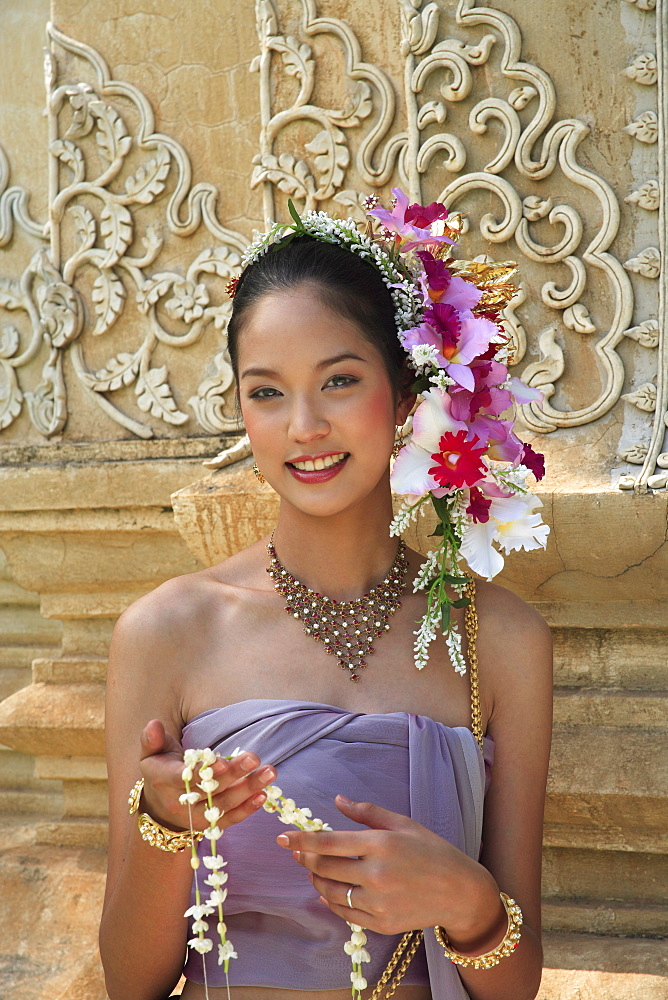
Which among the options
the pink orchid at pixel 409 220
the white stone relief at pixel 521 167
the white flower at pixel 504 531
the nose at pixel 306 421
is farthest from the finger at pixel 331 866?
the white stone relief at pixel 521 167

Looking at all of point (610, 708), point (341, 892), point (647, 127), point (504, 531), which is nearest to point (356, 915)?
point (341, 892)

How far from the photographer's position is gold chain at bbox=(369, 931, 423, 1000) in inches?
70.0

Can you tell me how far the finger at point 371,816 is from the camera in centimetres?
150

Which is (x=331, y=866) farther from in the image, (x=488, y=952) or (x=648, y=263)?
(x=648, y=263)

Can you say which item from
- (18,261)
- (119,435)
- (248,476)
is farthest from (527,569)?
(18,261)

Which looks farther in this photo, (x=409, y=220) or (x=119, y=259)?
(x=119, y=259)

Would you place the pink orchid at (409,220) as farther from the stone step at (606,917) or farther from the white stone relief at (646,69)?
the stone step at (606,917)

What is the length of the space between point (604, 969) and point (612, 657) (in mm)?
726

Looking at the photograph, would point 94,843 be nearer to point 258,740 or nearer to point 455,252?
point 258,740

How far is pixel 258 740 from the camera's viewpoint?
5.87ft

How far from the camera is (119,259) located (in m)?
3.23

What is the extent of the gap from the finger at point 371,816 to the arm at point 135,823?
28 centimetres

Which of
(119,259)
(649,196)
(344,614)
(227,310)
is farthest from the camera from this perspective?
(119,259)

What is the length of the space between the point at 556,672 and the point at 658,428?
0.68 meters
